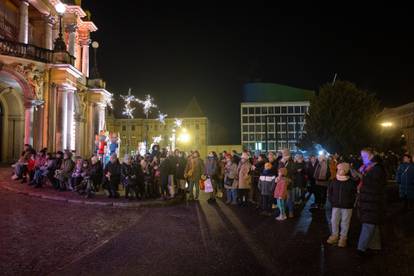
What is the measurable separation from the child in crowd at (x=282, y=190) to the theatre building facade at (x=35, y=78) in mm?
17208

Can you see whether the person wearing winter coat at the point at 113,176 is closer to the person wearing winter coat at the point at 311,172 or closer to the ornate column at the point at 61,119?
the person wearing winter coat at the point at 311,172

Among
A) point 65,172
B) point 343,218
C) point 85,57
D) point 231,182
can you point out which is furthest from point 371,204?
point 85,57

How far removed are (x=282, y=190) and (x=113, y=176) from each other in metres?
6.55

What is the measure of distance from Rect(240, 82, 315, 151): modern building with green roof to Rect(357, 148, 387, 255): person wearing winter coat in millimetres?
60559

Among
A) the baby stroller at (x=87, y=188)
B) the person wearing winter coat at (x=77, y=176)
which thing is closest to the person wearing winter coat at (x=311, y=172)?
the baby stroller at (x=87, y=188)

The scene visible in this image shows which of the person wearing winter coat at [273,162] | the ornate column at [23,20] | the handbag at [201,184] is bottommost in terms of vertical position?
the handbag at [201,184]

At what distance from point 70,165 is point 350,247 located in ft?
38.6

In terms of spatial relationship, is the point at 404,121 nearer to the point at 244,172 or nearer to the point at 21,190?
the point at 244,172

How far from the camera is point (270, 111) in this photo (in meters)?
71.4

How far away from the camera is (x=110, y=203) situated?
12.8 m

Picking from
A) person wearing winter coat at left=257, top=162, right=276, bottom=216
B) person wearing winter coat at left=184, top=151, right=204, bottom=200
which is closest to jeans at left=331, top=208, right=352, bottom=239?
person wearing winter coat at left=257, top=162, right=276, bottom=216

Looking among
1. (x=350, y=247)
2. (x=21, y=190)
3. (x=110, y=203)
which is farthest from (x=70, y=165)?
(x=350, y=247)

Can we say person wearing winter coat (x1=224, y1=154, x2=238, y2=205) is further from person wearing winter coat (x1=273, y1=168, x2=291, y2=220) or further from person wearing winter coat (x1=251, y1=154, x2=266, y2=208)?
person wearing winter coat (x1=273, y1=168, x2=291, y2=220)

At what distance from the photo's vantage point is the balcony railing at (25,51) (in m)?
23.0
